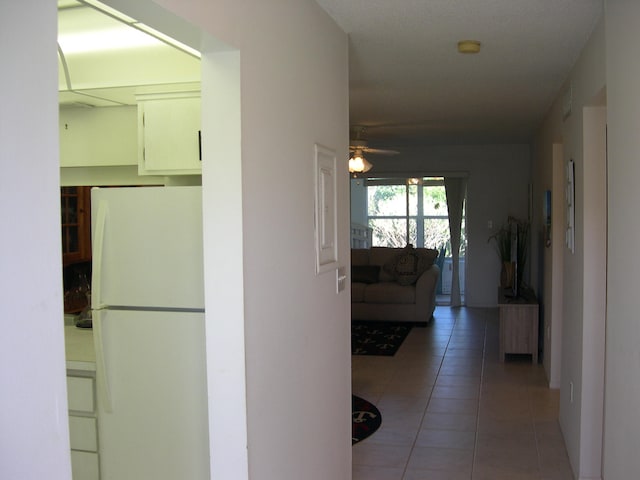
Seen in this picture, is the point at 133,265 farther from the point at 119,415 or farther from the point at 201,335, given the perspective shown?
the point at 119,415

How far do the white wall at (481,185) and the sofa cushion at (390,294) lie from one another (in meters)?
1.57

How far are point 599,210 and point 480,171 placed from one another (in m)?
6.53

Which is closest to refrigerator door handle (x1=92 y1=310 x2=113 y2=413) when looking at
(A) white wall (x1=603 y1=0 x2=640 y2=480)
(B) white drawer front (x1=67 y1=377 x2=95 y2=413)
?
(B) white drawer front (x1=67 y1=377 x2=95 y2=413)

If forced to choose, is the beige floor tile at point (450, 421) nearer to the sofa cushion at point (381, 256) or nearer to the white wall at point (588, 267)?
the white wall at point (588, 267)

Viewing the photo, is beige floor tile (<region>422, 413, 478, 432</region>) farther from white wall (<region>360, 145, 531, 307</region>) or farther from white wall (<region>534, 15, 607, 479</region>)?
white wall (<region>360, 145, 531, 307</region>)

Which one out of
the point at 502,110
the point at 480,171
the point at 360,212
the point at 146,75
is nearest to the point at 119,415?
the point at 146,75

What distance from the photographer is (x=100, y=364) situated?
2.79 metres

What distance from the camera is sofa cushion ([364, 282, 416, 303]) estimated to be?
892 cm

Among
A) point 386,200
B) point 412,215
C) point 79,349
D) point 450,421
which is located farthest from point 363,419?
point 386,200

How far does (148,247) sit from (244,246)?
29.0 inches

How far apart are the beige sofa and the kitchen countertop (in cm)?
582

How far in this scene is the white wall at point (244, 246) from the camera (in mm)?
1191

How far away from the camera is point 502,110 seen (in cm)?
629

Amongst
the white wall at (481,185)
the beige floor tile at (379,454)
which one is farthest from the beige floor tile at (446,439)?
the white wall at (481,185)
